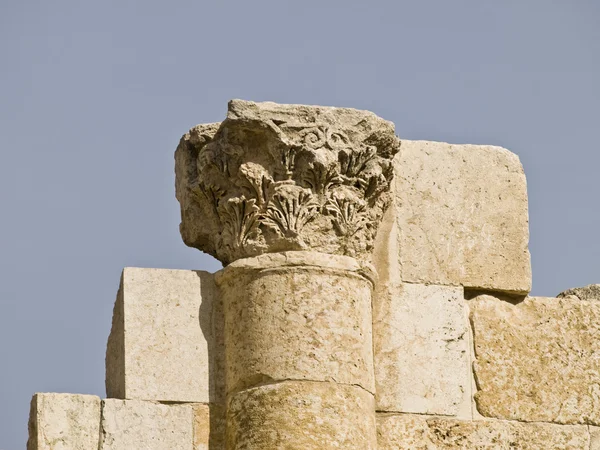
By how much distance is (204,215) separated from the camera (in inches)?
376

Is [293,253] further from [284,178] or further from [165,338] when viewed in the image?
[165,338]

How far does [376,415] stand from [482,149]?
1.82 metres

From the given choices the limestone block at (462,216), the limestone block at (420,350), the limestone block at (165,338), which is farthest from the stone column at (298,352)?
the limestone block at (462,216)

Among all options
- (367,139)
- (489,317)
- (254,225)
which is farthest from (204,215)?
(489,317)

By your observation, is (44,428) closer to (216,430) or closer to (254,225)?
(216,430)

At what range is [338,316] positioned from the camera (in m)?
9.12

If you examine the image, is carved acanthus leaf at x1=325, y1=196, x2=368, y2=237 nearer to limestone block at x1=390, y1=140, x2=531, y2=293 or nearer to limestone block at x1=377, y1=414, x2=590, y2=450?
limestone block at x1=390, y1=140, x2=531, y2=293

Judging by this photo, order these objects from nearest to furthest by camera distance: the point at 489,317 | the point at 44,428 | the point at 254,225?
1. the point at 44,428
2. the point at 254,225
3. the point at 489,317

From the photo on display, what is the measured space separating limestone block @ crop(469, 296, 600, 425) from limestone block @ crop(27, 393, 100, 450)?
86.5 inches

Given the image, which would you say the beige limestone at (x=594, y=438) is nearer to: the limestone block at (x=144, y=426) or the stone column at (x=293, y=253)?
the stone column at (x=293, y=253)

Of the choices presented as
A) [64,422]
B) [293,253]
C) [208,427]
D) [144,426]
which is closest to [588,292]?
[293,253]

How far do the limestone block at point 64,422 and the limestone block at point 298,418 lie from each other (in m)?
0.73

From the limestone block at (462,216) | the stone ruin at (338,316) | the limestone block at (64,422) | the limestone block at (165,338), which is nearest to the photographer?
the limestone block at (64,422)

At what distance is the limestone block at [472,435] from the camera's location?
30.7ft
